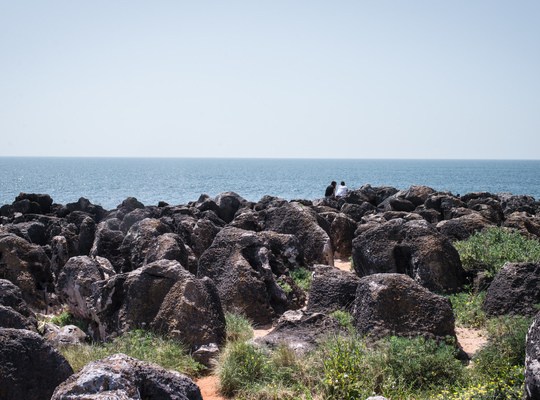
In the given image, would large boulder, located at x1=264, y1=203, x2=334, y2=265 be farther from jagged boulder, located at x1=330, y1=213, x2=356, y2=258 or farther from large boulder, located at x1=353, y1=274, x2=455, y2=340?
large boulder, located at x1=353, y1=274, x2=455, y2=340

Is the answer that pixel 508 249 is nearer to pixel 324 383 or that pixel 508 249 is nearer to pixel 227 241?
pixel 227 241

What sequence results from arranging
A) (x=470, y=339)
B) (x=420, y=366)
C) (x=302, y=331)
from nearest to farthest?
(x=420, y=366) < (x=302, y=331) < (x=470, y=339)

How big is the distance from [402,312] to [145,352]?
4260 millimetres

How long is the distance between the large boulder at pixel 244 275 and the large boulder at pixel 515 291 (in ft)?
14.8

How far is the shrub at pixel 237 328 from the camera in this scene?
12227mm

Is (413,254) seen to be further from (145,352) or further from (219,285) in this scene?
(145,352)

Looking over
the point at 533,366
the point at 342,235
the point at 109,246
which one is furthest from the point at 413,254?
the point at 109,246

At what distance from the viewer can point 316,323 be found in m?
11.7

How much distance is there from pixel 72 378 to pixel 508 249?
12.5m

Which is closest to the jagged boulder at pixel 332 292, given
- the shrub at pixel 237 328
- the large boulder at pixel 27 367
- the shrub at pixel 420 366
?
the shrub at pixel 237 328

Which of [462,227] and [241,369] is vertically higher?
[462,227]

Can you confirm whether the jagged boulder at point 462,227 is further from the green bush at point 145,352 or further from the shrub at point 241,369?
the green bush at point 145,352

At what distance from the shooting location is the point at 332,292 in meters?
13.3

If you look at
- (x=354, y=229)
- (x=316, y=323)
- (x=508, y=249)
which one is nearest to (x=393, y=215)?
(x=354, y=229)
